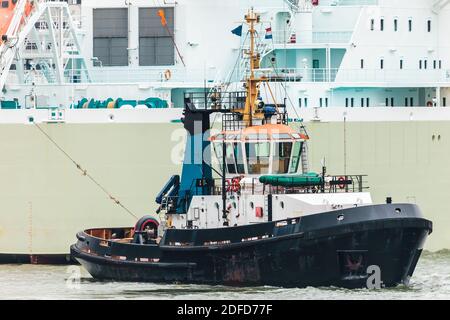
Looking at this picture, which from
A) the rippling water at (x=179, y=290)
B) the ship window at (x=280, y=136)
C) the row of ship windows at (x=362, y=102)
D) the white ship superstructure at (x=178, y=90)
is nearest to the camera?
the rippling water at (x=179, y=290)

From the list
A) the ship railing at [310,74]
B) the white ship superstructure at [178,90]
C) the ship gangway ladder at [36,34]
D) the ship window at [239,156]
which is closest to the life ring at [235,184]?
the ship window at [239,156]

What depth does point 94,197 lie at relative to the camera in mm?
45031

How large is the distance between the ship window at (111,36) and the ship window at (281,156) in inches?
350

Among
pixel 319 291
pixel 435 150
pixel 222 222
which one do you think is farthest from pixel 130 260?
pixel 435 150

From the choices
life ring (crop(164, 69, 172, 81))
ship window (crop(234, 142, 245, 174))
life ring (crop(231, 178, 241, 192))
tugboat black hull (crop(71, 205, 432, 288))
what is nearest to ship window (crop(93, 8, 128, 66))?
life ring (crop(164, 69, 172, 81))

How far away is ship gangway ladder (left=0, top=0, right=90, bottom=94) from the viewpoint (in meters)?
46.7

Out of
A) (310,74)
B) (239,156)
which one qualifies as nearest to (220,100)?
(239,156)

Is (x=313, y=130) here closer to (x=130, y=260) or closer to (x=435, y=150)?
(x=435, y=150)

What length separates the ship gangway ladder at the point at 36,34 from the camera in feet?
153

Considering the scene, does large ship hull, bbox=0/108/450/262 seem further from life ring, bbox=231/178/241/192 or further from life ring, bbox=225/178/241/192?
life ring, bbox=231/178/241/192

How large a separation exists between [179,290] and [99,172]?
23.1 feet

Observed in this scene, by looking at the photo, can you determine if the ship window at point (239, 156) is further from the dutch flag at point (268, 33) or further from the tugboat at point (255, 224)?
the dutch flag at point (268, 33)

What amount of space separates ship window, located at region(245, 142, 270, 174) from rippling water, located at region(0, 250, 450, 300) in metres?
2.79

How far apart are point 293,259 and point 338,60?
10.2m
